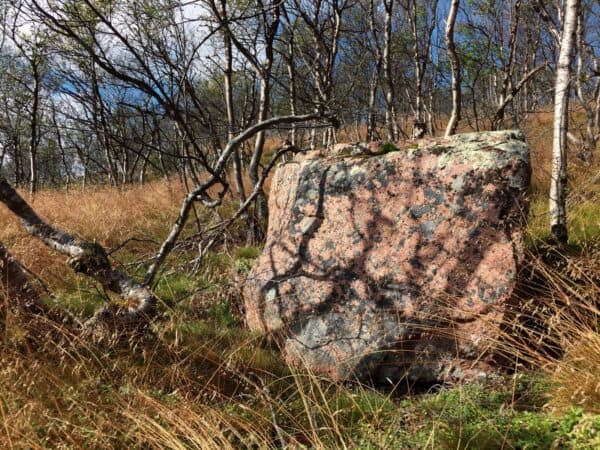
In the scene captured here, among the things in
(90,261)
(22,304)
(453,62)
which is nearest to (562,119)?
(453,62)

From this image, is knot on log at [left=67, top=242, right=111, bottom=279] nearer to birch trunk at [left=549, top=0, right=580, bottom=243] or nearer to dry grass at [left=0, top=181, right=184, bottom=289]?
dry grass at [left=0, top=181, right=184, bottom=289]

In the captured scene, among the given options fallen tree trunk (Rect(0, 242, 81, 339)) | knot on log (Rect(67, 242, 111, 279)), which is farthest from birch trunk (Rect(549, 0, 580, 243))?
fallen tree trunk (Rect(0, 242, 81, 339))

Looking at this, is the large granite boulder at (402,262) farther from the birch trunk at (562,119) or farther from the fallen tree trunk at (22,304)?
the fallen tree trunk at (22,304)

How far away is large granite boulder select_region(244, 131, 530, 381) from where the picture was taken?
241cm

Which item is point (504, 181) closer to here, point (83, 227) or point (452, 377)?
point (452, 377)

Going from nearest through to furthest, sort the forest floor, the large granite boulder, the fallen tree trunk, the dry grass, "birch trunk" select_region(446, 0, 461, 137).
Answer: the forest floor → the fallen tree trunk → the large granite boulder → "birch trunk" select_region(446, 0, 461, 137) → the dry grass

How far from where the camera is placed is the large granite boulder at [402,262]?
7.92 ft

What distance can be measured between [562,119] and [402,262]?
75.7 inches

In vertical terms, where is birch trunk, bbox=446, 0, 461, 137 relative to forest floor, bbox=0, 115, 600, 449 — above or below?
above

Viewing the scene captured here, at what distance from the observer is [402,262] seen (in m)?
2.65

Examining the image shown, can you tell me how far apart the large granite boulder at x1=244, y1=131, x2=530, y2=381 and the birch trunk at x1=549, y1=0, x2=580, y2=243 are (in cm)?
83

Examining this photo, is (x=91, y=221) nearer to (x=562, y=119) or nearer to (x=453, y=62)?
(x=453, y=62)

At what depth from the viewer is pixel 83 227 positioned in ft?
19.6

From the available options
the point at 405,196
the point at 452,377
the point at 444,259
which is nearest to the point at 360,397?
the point at 452,377
